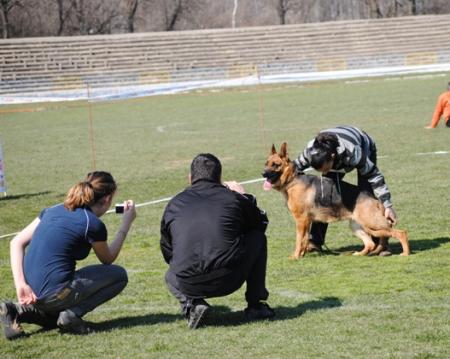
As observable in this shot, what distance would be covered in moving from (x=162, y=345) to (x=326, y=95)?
29689mm

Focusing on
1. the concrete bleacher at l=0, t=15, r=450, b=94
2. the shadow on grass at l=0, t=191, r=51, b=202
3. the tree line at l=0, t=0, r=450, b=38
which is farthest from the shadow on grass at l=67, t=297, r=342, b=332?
the tree line at l=0, t=0, r=450, b=38

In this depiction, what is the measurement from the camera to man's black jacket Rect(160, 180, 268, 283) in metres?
6.23

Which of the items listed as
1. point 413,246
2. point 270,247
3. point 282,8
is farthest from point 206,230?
point 282,8

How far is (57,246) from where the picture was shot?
6.23 m

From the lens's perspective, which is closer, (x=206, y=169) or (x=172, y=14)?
(x=206, y=169)

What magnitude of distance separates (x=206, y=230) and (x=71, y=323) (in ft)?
4.08

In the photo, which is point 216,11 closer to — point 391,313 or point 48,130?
point 48,130

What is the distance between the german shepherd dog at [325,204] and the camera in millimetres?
8648

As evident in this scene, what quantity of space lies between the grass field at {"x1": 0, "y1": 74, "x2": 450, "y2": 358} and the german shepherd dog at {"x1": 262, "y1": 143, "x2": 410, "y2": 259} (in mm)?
257

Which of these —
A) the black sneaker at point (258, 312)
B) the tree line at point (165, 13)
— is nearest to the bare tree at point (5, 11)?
the tree line at point (165, 13)

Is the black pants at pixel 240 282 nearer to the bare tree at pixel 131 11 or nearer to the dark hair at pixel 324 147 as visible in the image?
the dark hair at pixel 324 147

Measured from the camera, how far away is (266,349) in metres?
5.72

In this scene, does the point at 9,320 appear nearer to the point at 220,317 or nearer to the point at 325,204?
the point at 220,317

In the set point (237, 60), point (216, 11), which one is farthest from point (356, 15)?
point (237, 60)
